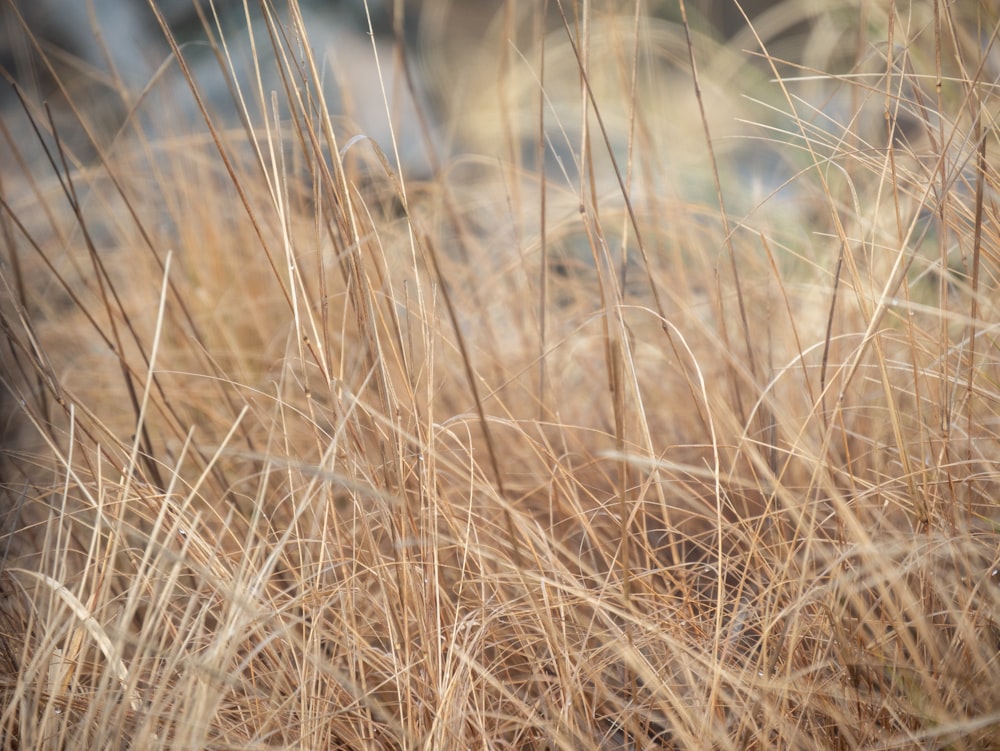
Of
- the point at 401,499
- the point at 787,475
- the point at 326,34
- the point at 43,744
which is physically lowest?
the point at 787,475

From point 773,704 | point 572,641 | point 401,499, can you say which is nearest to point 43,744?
point 401,499

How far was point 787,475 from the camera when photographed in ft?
3.01

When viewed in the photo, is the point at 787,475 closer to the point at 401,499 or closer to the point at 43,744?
the point at 401,499

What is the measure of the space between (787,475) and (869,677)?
38cm

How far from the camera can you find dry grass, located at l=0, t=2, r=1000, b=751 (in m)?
0.56

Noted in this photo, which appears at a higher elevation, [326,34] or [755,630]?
[326,34]

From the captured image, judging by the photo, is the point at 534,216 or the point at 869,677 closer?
the point at 869,677

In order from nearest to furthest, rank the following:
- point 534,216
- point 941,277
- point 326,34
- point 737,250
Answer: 1. point 941,277
2. point 737,250
3. point 534,216
4. point 326,34

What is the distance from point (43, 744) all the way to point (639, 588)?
50 cm

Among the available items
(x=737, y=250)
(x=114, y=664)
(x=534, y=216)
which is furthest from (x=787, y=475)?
(x=534, y=216)

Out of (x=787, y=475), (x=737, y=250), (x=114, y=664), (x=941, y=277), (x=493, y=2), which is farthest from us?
(x=493, y=2)

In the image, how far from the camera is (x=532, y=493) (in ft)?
2.41

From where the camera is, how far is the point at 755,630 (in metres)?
0.71

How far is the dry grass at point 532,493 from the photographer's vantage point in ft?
1.85
